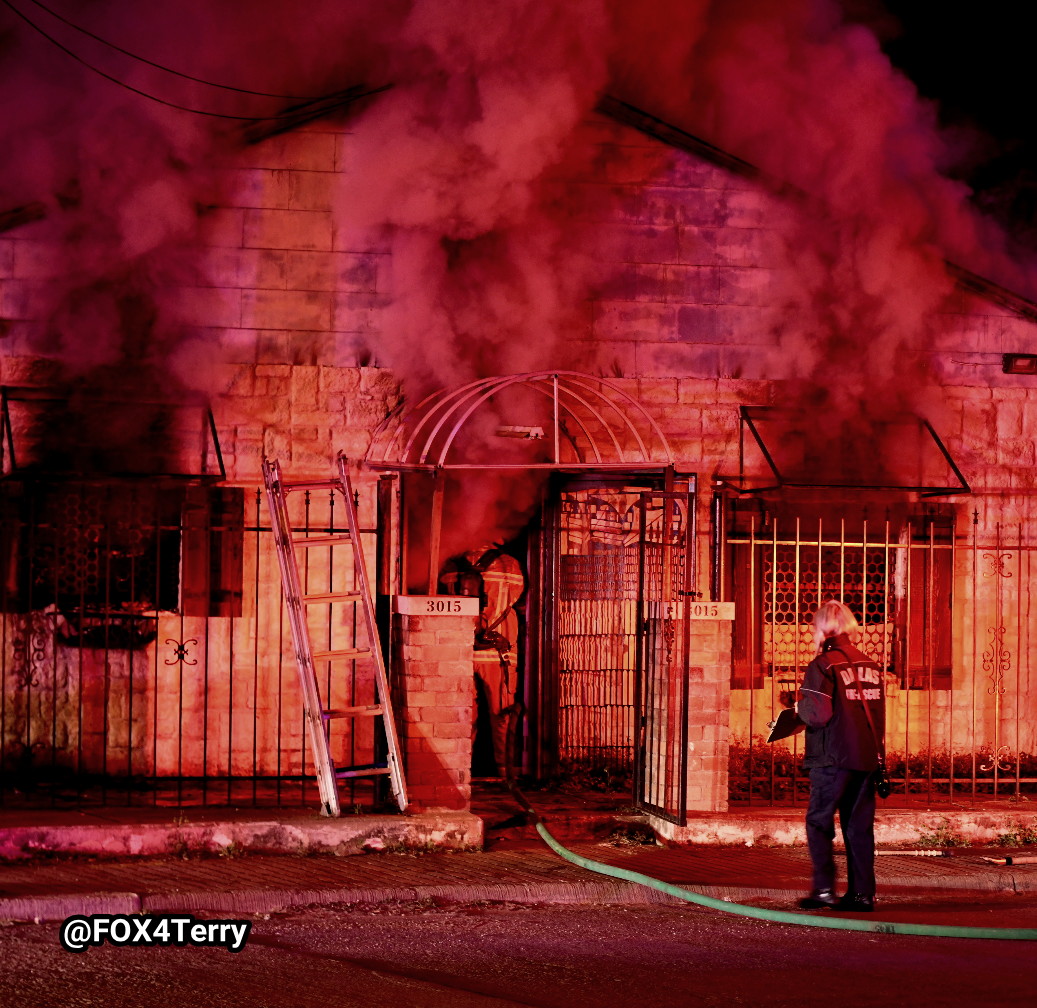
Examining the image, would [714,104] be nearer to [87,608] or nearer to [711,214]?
[711,214]

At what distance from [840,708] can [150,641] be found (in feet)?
20.5

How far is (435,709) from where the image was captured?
32.1ft

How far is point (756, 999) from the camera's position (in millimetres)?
6070

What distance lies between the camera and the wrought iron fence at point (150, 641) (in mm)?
11648

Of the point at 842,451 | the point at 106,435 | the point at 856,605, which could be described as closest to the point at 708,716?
the point at 856,605

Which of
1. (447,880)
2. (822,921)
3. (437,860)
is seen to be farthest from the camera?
(437,860)

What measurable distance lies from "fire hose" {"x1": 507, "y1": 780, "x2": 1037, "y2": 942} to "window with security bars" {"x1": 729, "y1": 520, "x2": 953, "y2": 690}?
407 centimetres

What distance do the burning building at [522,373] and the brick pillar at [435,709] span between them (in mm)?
1358

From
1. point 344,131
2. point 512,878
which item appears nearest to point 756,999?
point 512,878

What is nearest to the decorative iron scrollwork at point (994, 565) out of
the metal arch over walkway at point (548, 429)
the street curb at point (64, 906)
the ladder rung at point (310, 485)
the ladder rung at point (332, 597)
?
the metal arch over walkway at point (548, 429)

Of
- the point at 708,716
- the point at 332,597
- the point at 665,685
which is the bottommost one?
the point at 708,716

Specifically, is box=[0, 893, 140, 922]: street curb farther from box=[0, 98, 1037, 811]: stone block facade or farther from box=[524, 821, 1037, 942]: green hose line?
box=[0, 98, 1037, 811]: stone block facade

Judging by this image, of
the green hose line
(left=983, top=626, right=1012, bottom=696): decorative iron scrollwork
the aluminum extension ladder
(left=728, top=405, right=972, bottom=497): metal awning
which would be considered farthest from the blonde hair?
(left=983, top=626, right=1012, bottom=696): decorative iron scrollwork

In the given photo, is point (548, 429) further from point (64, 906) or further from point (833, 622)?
point (64, 906)
